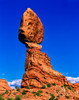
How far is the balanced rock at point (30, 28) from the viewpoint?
50.4 metres

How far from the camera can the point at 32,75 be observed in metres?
46.1

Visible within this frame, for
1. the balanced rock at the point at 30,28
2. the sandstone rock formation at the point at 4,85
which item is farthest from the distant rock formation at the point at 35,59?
the sandstone rock formation at the point at 4,85

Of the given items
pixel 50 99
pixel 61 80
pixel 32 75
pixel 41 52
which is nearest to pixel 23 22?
pixel 41 52

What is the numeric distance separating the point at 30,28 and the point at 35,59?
824 centimetres

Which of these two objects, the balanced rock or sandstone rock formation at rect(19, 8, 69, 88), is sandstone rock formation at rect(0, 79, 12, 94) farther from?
the balanced rock

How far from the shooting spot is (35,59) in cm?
4841

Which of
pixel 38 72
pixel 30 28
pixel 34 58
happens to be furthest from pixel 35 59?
pixel 30 28

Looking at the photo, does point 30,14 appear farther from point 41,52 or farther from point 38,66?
point 38,66

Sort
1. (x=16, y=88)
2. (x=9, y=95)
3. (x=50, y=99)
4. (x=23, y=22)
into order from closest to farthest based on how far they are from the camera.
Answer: (x=50, y=99), (x=9, y=95), (x=16, y=88), (x=23, y=22)

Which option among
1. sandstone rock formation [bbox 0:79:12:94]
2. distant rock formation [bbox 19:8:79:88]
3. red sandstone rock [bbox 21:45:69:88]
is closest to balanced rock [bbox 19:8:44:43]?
distant rock formation [bbox 19:8:79:88]

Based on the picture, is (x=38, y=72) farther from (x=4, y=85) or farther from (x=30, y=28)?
(x=4, y=85)

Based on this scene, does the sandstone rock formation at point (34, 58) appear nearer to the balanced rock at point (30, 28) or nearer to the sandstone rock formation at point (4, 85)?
the balanced rock at point (30, 28)

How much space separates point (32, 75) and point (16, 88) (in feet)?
14.6

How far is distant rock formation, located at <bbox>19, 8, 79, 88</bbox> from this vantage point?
46062mm
